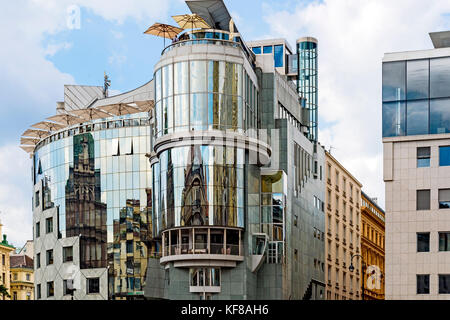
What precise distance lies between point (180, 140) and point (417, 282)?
→ 1000 inches

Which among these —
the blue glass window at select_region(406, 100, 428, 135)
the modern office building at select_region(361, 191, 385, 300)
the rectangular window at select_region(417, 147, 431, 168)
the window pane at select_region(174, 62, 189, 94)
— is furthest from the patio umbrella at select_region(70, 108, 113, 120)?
the modern office building at select_region(361, 191, 385, 300)

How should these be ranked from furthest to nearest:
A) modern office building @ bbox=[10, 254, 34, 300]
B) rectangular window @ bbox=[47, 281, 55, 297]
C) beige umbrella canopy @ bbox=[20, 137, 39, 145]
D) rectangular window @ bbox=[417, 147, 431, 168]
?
modern office building @ bbox=[10, 254, 34, 300], beige umbrella canopy @ bbox=[20, 137, 39, 145], rectangular window @ bbox=[47, 281, 55, 297], rectangular window @ bbox=[417, 147, 431, 168]

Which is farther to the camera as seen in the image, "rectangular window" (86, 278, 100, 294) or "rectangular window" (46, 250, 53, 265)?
"rectangular window" (46, 250, 53, 265)

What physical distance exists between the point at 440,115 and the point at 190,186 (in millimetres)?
23600

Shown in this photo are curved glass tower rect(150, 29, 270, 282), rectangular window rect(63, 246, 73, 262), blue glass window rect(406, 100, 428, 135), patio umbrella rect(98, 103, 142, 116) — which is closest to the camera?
blue glass window rect(406, 100, 428, 135)

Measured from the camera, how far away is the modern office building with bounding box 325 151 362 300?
106 m

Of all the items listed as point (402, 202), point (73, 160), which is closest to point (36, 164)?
point (73, 160)

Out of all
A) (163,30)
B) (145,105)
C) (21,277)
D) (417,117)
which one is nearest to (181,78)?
(163,30)

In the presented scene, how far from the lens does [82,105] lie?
113938 mm

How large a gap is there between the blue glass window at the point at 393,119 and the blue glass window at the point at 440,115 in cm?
260

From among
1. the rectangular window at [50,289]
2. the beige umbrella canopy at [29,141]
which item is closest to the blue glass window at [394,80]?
the rectangular window at [50,289]

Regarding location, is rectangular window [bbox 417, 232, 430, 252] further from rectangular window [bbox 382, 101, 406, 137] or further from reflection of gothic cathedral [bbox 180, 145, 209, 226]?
reflection of gothic cathedral [bbox 180, 145, 209, 226]

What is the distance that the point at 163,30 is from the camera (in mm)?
82188
